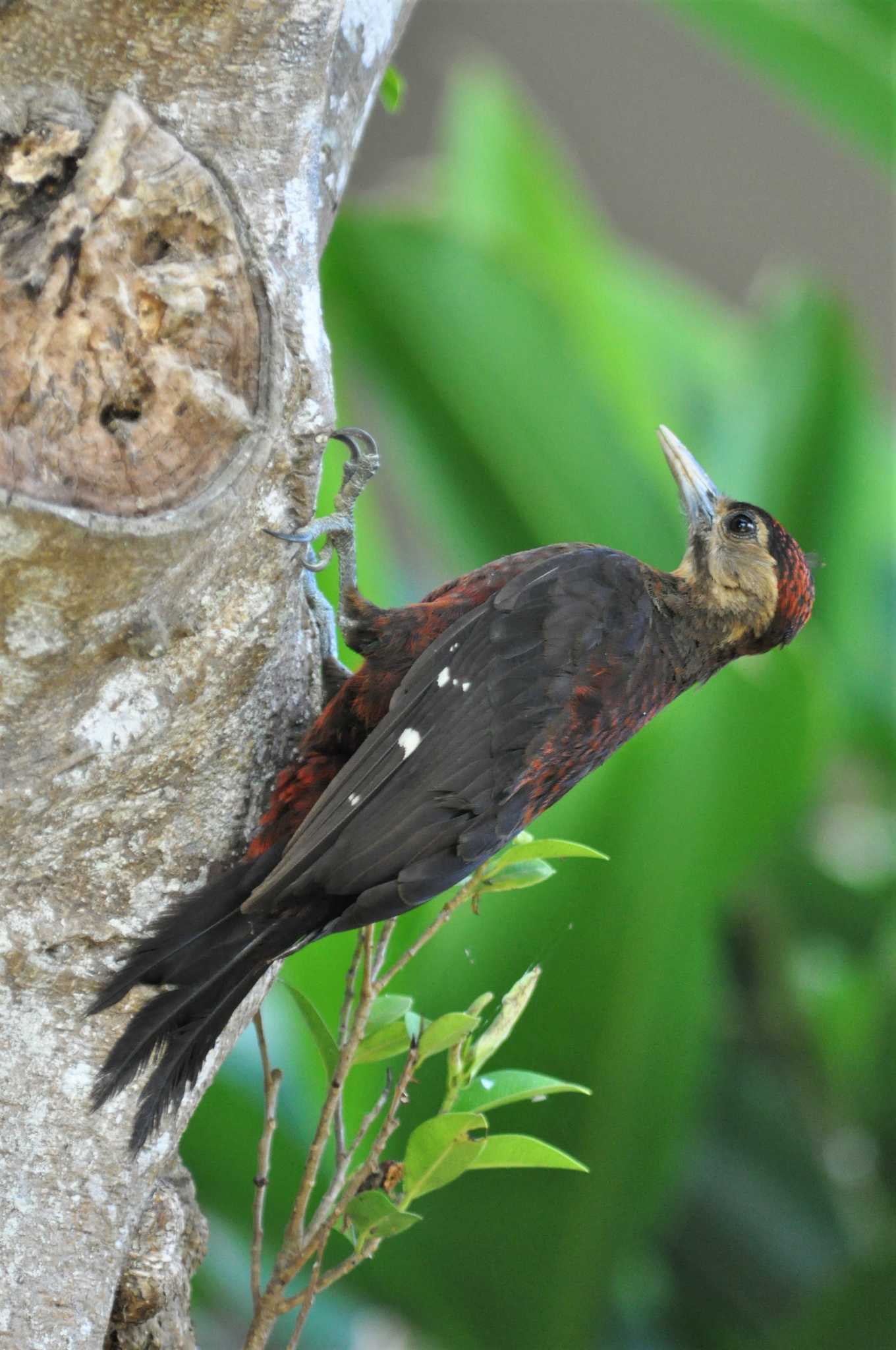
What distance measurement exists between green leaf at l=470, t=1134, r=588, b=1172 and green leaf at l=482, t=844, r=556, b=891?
8.4 inches

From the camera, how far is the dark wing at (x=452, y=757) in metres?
1.22

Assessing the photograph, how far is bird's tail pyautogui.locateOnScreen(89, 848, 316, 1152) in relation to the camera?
1132 millimetres

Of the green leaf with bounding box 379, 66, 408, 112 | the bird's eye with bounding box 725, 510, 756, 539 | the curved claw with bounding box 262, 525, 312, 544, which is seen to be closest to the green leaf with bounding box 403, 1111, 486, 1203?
the curved claw with bounding box 262, 525, 312, 544

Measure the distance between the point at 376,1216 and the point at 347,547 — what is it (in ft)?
2.37

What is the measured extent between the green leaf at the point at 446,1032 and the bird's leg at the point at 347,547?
1.48ft

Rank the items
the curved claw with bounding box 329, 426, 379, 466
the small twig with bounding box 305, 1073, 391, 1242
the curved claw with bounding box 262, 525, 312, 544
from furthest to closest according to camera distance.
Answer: the curved claw with bounding box 329, 426, 379, 466
the small twig with bounding box 305, 1073, 391, 1242
the curved claw with bounding box 262, 525, 312, 544

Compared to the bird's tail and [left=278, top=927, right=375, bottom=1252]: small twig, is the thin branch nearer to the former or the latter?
[left=278, top=927, right=375, bottom=1252]: small twig

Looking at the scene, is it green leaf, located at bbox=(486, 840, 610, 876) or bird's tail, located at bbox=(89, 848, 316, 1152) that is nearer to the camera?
bird's tail, located at bbox=(89, 848, 316, 1152)

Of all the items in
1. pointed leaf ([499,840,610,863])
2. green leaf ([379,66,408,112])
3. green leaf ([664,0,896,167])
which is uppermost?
green leaf ([664,0,896,167])

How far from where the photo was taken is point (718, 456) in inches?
113

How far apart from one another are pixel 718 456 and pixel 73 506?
216cm

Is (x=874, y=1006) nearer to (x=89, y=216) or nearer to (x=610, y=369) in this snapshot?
(x=610, y=369)

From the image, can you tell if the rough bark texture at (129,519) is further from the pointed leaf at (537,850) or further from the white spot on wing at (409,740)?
the pointed leaf at (537,850)

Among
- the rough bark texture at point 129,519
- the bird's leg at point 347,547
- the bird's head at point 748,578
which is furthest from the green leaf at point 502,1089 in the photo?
the bird's head at point 748,578
